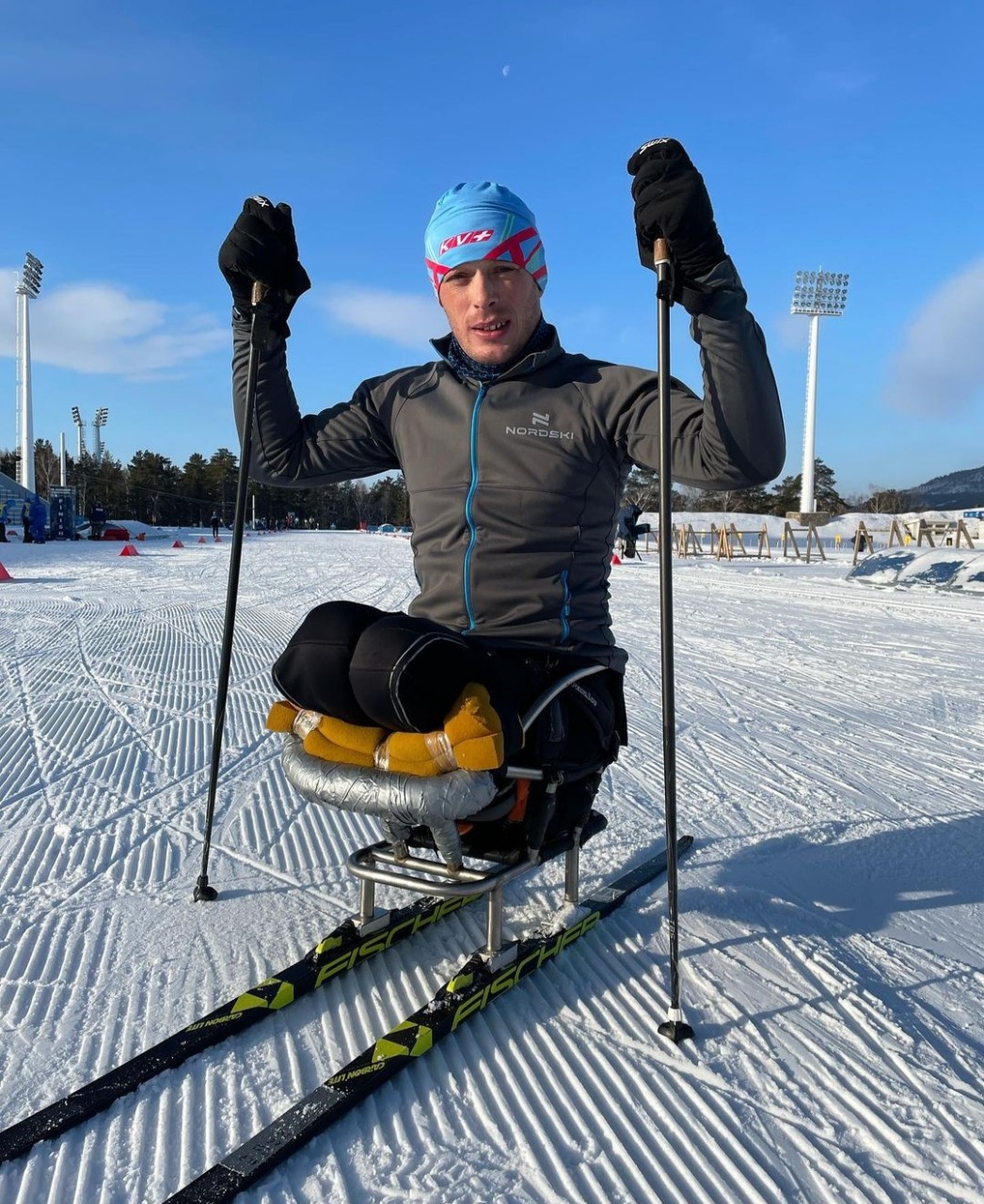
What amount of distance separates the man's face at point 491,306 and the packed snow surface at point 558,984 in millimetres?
1497

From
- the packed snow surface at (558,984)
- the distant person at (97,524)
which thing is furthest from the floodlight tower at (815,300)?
the packed snow surface at (558,984)

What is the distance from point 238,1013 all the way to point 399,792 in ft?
2.02

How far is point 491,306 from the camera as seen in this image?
Answer: 2195 millimetres

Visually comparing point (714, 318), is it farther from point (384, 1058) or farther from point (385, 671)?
point (384, 1058)

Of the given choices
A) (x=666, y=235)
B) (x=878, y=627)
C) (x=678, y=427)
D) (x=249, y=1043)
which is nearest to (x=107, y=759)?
(x=249, y=1043)

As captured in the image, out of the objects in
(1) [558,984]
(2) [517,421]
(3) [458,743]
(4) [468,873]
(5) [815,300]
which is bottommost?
(1) [558,984]

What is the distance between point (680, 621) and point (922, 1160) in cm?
792

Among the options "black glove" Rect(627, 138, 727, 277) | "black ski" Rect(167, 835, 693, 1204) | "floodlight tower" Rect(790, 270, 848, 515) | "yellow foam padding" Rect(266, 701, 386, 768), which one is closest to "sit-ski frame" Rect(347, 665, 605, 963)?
"black ski" Rect(167, 835, 693, 1204)

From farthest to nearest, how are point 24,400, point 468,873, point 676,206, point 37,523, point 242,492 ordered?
point 24,400
point 37,523
point 242,492
point 468,873
point 676,206

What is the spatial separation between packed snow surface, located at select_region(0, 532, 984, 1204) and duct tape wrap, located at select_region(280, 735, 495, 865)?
1.60 ft

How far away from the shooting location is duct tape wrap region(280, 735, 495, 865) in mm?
1642

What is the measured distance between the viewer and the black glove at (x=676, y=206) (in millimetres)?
1709

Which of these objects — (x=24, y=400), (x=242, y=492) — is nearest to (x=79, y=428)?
(x=24, y=400)

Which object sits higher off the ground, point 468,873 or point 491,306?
point 491,306
